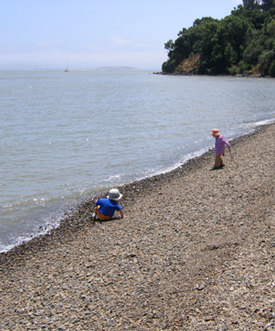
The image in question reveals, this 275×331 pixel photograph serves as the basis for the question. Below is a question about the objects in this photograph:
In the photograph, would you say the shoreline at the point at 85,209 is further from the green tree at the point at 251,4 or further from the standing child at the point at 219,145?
the green tree at the point at 251,4

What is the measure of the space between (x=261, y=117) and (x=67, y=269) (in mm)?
28462

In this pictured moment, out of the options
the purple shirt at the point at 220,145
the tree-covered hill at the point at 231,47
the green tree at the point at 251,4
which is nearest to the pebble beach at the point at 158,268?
the purple shirt at the point at 220,145

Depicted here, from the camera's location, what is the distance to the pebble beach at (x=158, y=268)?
5.50m

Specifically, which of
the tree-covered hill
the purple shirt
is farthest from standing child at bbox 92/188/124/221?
the tree-covered hill

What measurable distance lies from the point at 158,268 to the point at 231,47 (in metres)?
117

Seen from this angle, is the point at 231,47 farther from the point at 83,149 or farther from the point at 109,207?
the point at 109,207

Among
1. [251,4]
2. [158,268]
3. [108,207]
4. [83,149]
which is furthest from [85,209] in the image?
[251,4]

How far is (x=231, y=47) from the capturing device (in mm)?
112625

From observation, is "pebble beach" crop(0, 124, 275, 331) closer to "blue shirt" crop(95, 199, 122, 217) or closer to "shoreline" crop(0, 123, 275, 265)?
"shoreline" crop(0, 123, 275, 265)

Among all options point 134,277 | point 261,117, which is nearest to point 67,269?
point 134,277

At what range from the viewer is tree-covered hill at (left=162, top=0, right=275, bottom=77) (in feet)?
330

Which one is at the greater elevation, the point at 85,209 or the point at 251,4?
the point at 251,4

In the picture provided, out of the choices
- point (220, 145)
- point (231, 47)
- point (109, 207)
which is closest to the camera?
point (109, 207)

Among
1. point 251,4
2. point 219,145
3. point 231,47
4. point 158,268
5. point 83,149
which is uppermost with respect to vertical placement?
point 251,4
